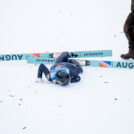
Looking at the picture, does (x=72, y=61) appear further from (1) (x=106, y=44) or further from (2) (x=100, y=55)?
(1) (x=106, y=44)

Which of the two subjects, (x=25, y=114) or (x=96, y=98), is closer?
(x=25, y=114)

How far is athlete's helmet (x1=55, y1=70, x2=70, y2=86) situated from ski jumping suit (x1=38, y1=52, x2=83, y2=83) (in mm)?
233

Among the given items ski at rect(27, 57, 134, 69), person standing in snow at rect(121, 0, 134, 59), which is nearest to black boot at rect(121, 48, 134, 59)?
person standing in snow at rect(121, 0, 134, 59)

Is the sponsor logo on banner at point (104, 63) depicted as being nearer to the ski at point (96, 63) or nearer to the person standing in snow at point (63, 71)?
the ski at point (96, 63)

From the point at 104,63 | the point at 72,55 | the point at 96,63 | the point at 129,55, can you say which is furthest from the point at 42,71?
the point at 129,55

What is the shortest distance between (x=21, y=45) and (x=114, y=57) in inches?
84.2

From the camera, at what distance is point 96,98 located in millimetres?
3779

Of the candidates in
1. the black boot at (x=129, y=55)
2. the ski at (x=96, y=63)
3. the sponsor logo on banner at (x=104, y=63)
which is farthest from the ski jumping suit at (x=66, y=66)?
the black boot at (x=129, y=55)

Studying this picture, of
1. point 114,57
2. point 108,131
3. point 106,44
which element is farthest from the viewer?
point 106,44

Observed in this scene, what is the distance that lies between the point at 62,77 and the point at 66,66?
1.75ft

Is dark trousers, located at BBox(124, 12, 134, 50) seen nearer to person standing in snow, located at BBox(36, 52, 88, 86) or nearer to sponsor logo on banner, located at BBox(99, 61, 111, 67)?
sponsor logo on banner, located at BBox(99, 61, 111, 67)

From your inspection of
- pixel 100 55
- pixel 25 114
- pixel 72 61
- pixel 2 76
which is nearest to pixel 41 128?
pixel 25 114

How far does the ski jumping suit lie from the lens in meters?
4.31

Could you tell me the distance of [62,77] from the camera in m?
4.05
